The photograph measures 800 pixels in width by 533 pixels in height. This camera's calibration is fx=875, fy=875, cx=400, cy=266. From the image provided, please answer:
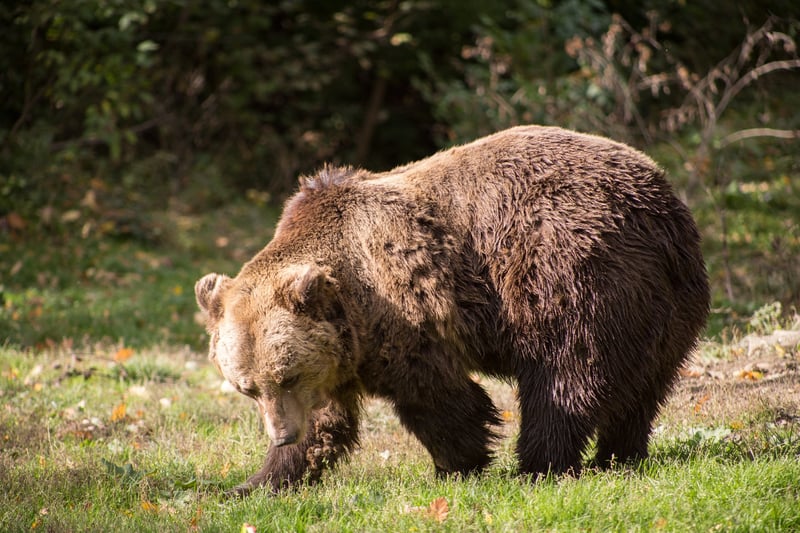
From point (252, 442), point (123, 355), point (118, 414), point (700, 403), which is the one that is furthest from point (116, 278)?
point (700, 403)

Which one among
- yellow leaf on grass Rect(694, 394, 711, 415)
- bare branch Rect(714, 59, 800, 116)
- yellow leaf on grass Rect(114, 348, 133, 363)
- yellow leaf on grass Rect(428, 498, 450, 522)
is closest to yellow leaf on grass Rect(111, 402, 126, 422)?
yellow leaf on grass Rect(114, 348, 133, 363)

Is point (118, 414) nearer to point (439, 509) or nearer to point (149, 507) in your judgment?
point (149, 507)

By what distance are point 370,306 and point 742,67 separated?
8708 mm

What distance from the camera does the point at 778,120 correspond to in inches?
516

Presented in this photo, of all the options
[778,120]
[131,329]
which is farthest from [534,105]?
[131,329]

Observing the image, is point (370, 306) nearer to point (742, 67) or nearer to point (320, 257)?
point (320, 257)

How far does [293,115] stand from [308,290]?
1449 centimetres

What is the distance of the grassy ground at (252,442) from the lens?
4238mm

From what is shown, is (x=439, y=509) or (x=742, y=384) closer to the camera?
(x=439, y=509)

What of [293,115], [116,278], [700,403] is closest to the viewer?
[700,403]

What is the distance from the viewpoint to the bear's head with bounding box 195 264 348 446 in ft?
15.9

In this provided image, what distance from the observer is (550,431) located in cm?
492

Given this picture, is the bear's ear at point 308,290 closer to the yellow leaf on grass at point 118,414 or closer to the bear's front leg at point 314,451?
the bear's front leg at point 314,451

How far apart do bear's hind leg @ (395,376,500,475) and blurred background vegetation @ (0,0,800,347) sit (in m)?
3.81
